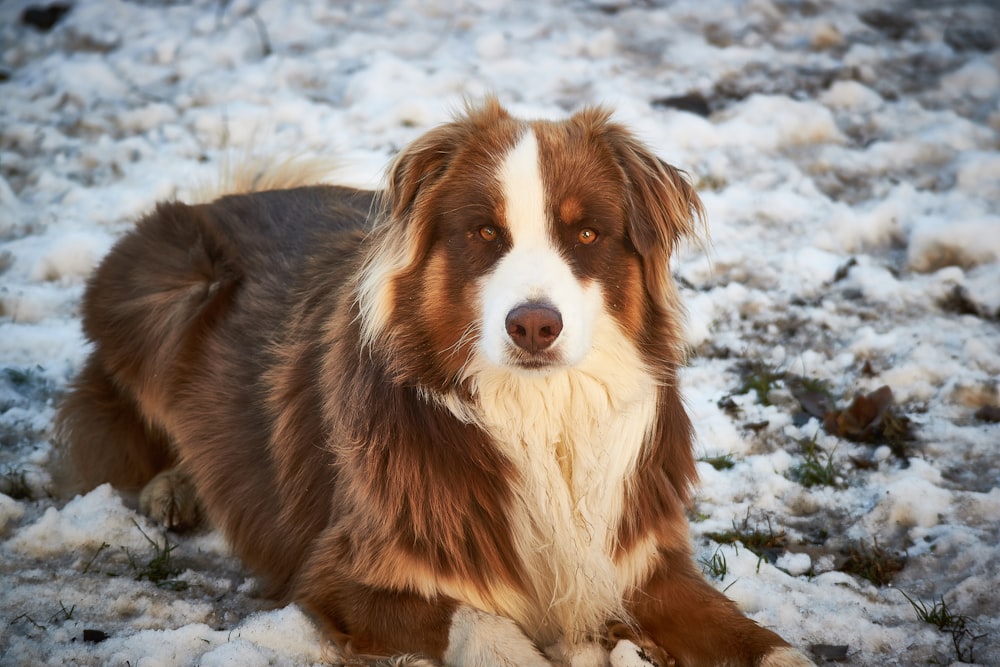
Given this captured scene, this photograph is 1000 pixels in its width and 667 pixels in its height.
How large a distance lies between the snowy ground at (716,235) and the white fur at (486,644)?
481 mm

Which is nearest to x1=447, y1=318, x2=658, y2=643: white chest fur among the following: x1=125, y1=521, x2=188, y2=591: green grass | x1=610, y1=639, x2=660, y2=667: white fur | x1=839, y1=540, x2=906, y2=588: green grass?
x1=610, y1=639, x2=660, y2=667: white fur

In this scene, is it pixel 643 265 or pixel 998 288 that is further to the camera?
pixel 998 288

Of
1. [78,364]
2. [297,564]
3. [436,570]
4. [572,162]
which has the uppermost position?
[572,162]

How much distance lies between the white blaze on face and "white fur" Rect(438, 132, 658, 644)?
0.8 inches

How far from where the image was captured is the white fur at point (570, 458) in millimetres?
3191

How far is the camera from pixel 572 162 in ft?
10.5

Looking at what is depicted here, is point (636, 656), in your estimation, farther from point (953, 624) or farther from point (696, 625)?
point (953, 624)

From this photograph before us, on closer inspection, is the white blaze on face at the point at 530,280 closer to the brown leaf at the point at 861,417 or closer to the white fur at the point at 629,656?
the white fur at the point at 629,656

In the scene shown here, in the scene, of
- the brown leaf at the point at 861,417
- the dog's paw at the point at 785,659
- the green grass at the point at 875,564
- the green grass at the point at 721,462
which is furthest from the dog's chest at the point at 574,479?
the brown leaf at the point at 861,417

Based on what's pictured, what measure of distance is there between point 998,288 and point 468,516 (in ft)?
11.6

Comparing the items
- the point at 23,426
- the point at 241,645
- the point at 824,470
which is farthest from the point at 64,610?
the point at 824,470

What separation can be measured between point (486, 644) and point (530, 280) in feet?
3.63

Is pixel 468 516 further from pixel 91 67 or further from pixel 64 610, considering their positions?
pixel 91 67

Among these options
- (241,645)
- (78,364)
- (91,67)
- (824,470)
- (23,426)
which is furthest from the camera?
(91,67)
